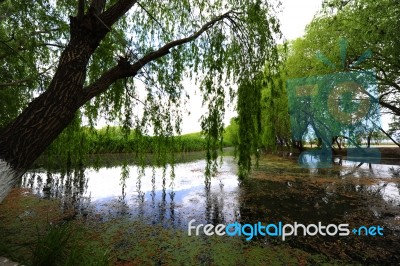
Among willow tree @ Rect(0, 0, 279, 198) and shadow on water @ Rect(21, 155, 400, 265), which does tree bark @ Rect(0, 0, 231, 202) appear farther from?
shadow on water @ Rect(21, 155, 400, 265)

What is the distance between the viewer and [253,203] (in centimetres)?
602

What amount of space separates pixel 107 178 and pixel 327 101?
1347cm

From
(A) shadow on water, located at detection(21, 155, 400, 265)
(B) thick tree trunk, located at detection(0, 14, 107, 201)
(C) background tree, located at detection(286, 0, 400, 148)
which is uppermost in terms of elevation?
(C) background tree, located at detection(286, 0, 400, 148)

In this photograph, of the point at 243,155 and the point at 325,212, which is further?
the point at 325,212

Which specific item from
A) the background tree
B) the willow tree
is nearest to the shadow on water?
the willow tree

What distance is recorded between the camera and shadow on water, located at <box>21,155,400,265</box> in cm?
400

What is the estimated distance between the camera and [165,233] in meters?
4.15

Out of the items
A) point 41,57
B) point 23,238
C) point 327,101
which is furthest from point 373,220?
point 327,101

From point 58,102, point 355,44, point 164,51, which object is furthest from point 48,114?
point 355,44

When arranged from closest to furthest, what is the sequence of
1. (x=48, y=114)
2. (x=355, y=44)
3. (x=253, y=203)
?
(x=48, y=114) → (x=253, y=203) → (x=355, y=44)

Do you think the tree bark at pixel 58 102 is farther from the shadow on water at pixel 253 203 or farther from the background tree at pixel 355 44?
the background tree at pixel 355 44

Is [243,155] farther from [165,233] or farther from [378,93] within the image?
[378,93]

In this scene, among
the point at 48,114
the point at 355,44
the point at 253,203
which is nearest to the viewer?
the point at 48,114

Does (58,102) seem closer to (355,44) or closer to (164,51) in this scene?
(164,51)
